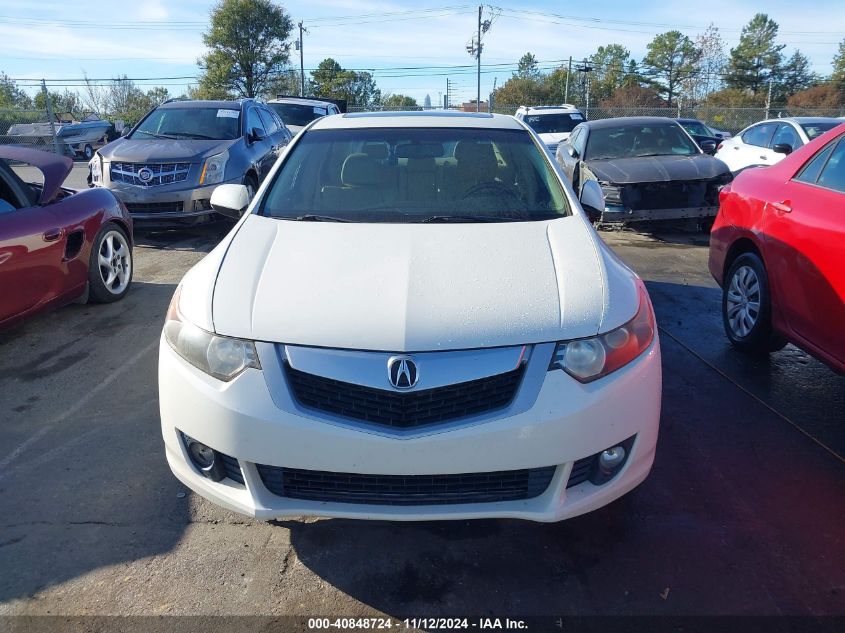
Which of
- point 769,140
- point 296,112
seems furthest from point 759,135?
point 296,112

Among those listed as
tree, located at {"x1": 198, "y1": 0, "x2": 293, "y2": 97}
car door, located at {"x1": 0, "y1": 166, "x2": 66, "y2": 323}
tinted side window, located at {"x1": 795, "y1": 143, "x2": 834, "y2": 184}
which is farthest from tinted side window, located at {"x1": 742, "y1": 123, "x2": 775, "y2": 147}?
tree, located at {"x1": 198, "y1": 0, "x2": 293, "y2": 97}

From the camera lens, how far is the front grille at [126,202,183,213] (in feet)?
26.6

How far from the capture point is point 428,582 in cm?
253

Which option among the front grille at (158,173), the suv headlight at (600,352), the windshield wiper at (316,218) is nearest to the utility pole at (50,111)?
the front grille at (158,173)

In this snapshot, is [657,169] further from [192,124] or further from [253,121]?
[192,124]

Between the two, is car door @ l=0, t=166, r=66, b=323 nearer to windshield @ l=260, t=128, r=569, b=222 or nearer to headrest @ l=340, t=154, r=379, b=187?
windshield @ l=260, t=128, r=569, b=222

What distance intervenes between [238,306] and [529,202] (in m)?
1.68

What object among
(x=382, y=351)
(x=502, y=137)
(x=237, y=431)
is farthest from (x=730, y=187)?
(x=237, y=431)

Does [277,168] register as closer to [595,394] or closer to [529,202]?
[529,202]

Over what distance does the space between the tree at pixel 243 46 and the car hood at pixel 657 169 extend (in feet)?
102

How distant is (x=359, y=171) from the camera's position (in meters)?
3.71

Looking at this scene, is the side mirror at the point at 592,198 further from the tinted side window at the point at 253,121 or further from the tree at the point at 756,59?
the tree at the point at 756,59

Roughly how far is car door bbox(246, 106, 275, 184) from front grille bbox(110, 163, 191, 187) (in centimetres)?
110

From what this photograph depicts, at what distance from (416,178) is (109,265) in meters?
3.54
